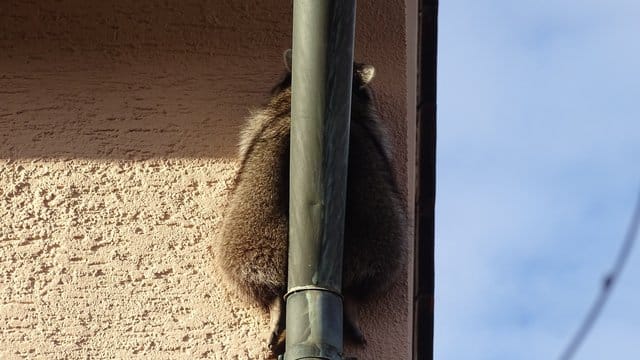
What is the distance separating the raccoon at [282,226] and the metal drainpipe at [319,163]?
1123mm

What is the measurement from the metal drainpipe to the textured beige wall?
3.88 ft

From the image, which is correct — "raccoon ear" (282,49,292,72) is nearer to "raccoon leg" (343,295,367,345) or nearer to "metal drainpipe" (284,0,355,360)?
"raccoon leg" (343,295,367,345)

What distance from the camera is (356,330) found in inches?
140

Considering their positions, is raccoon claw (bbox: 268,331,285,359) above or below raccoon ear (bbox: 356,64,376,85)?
below

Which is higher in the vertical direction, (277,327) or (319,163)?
(277,327)

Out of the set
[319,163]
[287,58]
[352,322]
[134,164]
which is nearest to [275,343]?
[352,322]

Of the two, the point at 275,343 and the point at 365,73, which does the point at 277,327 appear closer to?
the point at 275,343

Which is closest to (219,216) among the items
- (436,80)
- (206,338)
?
(206,338)

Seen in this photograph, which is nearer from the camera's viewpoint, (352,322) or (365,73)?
(352,322)

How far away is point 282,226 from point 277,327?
0.27 metres

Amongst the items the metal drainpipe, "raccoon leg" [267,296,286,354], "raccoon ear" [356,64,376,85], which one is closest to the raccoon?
"raccoon leg" [267,296,286,354]

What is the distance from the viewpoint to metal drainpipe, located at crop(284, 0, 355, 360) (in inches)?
93.4

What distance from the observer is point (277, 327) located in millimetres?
3498

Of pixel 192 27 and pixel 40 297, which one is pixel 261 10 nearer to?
pixel 192 27
